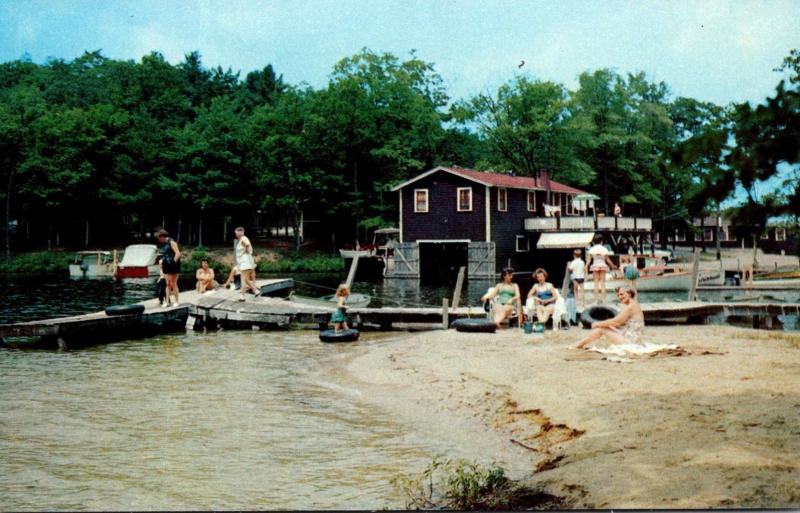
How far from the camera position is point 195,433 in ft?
30.0

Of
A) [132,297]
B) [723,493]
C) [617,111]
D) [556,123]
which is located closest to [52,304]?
[132,297]

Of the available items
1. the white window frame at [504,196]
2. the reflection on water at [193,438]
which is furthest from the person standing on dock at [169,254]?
the white window frame at [504,196]

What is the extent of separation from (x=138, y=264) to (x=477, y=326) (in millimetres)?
34865

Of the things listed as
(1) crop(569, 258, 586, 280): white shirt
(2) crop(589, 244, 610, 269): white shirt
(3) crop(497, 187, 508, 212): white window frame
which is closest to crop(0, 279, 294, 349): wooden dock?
(1) crop(569, 258, 586, 280): white shirt

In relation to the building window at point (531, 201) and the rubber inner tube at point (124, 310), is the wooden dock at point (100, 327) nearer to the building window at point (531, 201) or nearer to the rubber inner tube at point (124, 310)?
the rubber inner tube at point (124, 310)

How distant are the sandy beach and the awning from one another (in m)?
29.4

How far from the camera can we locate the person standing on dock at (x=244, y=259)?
62.4 feet

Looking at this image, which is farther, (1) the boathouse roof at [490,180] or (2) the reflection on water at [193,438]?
(1) the boathouse roof at [490,180]

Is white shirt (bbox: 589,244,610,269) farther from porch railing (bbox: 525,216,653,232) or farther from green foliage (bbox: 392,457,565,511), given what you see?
porch railing (bbox: 525,216,653,232)

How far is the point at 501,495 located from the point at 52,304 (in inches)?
1060

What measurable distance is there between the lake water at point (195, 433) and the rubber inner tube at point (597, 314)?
568 cm

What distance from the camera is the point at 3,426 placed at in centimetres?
960

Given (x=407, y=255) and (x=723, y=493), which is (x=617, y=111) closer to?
(x=407, y=255)

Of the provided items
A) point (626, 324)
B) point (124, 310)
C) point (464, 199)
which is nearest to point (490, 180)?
point (464, 199)
